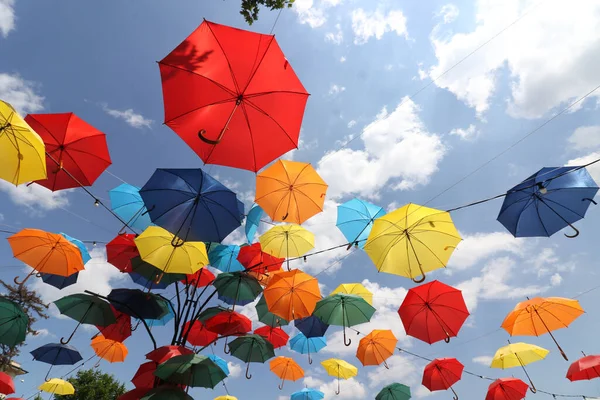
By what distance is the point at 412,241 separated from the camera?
7.30 meters

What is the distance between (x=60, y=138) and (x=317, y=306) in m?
8.25

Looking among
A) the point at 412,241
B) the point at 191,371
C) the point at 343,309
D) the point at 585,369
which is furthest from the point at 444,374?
the point at 191,371

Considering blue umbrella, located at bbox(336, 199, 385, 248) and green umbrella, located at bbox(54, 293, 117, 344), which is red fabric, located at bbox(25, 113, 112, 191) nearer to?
green umbrella, located at bbox(54, 293, 117, 344)

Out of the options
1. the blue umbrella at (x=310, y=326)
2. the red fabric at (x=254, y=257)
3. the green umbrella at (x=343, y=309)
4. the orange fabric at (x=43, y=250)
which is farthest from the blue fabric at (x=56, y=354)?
the green umbrella at (x=343, y=309)

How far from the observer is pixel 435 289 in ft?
32.6

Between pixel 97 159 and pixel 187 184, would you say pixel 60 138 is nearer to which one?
pixel 97 159

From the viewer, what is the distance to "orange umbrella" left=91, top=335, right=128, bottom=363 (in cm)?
1302

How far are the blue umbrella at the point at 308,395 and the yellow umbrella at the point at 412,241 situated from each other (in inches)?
592

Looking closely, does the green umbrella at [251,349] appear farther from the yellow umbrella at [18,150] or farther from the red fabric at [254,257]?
the yellow umbrella at [18,150]

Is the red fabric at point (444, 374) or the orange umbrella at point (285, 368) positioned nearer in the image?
the red fabric at point (444, 374)

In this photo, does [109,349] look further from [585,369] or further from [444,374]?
[585,369]

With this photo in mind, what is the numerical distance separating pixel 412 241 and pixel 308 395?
51.9ft

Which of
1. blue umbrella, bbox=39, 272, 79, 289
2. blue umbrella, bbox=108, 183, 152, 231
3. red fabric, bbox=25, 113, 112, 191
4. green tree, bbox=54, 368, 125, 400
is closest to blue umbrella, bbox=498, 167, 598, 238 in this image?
red fabric, bbox=25, 113, 112, 191

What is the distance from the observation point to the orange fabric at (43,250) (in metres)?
9.16
